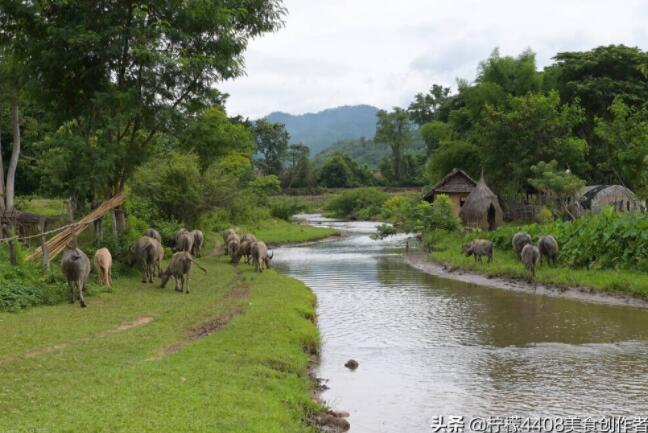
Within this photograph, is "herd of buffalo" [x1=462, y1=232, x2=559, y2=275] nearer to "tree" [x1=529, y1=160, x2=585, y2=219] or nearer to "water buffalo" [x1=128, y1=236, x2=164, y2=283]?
"tree" [x1=529, y1=160, x2=585, y2=219]

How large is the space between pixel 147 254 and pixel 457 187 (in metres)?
27.1

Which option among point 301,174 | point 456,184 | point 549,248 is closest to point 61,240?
point 549,248

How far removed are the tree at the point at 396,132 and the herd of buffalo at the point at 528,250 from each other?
7425 centimetres

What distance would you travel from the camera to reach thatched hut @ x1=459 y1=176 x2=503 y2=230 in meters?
37.4

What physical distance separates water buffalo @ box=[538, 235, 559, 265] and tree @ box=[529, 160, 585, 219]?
6.32 meters

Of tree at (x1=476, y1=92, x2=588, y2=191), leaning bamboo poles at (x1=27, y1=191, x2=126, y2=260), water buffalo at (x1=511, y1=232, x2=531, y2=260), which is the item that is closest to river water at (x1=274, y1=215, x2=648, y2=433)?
water buffalo at (x1=511, y1=232, x2=531, y2=260)

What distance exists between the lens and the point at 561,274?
76.5ft

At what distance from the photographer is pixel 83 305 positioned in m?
15.6

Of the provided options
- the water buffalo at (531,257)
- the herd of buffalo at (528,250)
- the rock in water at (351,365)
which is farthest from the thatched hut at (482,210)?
the rock in water at (351,365)

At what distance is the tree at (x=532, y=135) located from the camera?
37.4 meters

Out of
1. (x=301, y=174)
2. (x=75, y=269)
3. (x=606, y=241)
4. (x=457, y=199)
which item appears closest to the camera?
(x=75, y=269)

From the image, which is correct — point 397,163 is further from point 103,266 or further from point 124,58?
point 103,266

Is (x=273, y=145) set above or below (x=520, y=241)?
above

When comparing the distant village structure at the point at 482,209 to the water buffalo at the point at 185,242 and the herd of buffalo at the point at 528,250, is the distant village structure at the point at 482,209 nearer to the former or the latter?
the herd of buffalo at the point at 528,250
